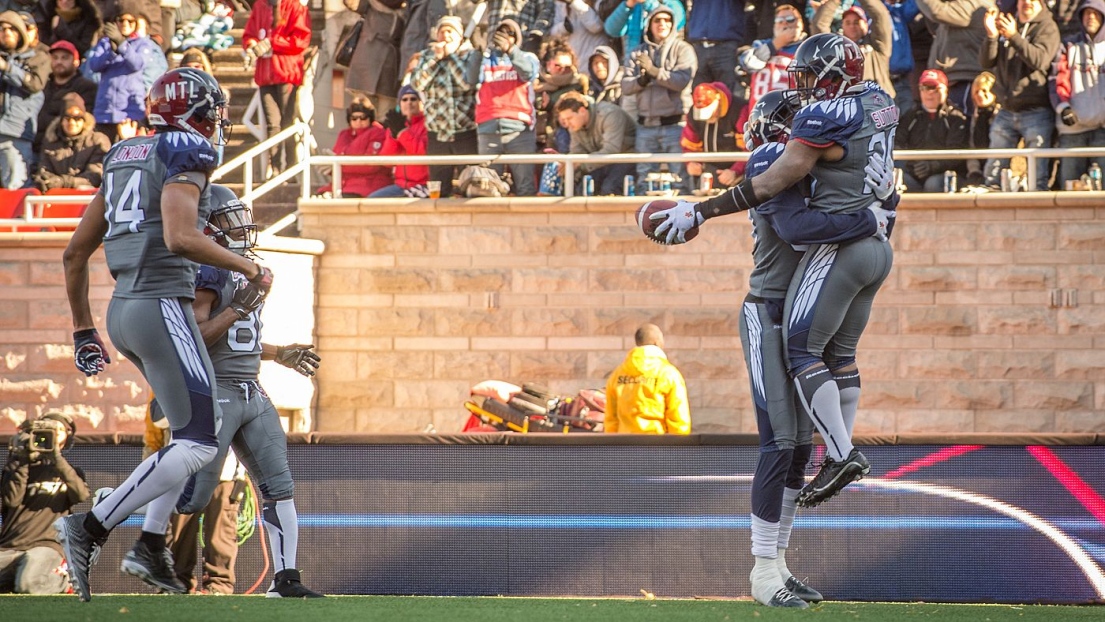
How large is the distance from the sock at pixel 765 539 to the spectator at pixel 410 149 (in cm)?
854

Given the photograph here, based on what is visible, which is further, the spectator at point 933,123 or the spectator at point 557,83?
the spectator at point 557,83

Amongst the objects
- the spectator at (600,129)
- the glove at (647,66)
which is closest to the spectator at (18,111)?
the spectator at (600,129)

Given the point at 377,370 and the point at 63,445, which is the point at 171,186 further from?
the point at 377,370

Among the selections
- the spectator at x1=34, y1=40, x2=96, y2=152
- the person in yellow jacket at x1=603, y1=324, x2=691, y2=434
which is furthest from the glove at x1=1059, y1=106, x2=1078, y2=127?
the spectator at x1=34, y1=40, x2=96, y2=152

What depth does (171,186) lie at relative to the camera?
5.78 meters

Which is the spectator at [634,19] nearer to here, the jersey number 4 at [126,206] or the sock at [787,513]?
the sock at [787,513]

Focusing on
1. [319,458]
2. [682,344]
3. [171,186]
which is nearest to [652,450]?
[319,458]

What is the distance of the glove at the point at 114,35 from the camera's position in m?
15.1

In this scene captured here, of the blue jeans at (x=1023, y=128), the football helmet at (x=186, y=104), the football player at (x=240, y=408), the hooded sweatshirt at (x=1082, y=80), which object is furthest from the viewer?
the blue jeans at (x=1023, y=128)

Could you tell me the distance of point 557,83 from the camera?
14.3 meters

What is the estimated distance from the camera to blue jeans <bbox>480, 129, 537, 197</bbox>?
14.0 meters

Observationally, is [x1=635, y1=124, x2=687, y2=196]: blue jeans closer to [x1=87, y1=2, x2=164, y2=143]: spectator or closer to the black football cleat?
[x1=87, y1=2, x2=164, y2=143]: spectator

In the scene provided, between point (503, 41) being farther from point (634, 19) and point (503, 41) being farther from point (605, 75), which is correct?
point (634, 19)

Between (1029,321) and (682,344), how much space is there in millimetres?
3002
